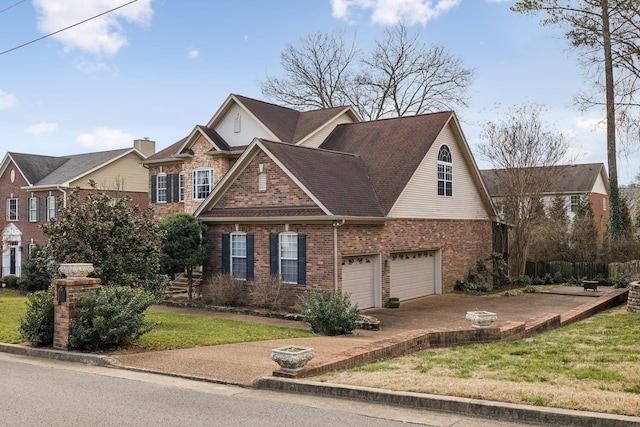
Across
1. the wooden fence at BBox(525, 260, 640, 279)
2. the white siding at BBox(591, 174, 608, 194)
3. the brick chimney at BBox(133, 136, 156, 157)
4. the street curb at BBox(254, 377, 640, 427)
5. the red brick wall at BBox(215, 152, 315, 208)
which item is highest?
the brick chimney at BBox(133, 136, 156, 157)

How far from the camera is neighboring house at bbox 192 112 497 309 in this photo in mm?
20078

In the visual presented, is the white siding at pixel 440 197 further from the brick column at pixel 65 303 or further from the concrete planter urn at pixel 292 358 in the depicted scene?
the concrete planter urn at pixel 292 358

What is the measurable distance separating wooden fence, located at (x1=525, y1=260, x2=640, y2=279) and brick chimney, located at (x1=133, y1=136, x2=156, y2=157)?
80.3ft

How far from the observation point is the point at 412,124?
84.8 feet

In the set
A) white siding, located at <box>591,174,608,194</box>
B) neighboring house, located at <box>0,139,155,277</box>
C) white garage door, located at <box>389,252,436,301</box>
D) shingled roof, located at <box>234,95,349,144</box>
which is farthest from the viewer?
white siding, located at <box>591,174,608,194</box>

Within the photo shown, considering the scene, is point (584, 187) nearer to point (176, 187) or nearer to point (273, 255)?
point (176, 187)

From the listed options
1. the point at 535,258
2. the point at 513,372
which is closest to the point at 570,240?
the point at 535,258

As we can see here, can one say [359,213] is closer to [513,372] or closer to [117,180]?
[513,372]

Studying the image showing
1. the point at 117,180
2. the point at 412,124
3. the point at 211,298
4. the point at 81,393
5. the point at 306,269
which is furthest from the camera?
the point at 117,180

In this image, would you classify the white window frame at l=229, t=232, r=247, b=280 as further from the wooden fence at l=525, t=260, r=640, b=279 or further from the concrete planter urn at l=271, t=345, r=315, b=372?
the wooden fence at l=525, t=260, r=640, b=279

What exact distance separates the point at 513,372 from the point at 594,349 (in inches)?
117

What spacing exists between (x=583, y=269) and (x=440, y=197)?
960 centimetres

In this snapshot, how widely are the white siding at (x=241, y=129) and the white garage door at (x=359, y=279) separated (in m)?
8.31

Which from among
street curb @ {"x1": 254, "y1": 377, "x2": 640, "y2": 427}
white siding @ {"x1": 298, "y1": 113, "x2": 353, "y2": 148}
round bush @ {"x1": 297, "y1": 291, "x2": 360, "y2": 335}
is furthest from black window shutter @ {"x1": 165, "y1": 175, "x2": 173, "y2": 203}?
street curb @ {"x1": 254, "y1": 377, "x2": 640, "y2": 427}
